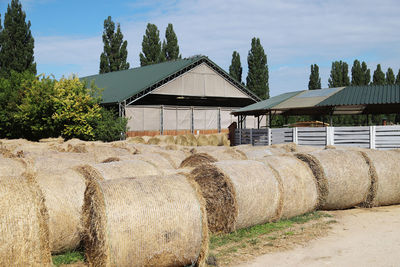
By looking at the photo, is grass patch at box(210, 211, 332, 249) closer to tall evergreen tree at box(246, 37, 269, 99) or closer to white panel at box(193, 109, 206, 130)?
white panel at box(193, 109, 206, 130)

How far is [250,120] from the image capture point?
4447 centimetres

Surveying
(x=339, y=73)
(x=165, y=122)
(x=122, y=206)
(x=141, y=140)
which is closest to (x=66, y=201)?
(x=122, y=206)

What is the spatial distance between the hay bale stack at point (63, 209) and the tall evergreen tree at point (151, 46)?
53399 mm

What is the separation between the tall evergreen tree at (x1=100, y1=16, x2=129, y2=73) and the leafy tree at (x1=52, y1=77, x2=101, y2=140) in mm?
27226

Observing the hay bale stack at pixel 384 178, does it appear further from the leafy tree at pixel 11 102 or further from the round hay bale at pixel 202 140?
the leafy tree at pixel 11 102

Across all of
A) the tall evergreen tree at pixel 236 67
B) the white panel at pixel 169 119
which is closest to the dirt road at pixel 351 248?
the white panel at pixel 169 119

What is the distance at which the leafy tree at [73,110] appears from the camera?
29.6 meters

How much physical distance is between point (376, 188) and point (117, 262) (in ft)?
25.5

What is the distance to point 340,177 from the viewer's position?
11172 mm

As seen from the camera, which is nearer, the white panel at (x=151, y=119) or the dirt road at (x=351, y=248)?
the dirt road at (x=351, y=248)

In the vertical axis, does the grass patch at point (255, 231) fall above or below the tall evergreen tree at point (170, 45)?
below

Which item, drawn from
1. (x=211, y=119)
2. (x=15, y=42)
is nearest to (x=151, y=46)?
(x=15, y=42)

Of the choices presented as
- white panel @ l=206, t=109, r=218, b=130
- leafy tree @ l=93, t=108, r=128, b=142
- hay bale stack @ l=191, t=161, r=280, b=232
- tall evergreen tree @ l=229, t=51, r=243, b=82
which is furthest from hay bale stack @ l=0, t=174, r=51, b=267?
tall evergreen tree @ l=229, t=51, r=243, b=82

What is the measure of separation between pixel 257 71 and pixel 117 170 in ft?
176
